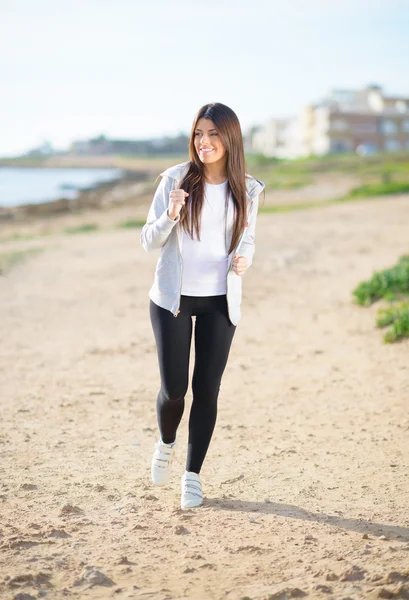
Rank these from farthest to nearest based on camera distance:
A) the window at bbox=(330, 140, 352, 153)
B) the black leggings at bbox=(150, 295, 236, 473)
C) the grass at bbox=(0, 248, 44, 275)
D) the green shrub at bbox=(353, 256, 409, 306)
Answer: the window at bbox=(330, 140, 352, 153), the grass at bbox=(0, 248, 44, 275), the green shrub at bbox=(353, 256, 409, 306), the black leggings at bbox=(150, 295, 236, 473)

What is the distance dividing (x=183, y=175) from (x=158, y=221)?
10.9 inches

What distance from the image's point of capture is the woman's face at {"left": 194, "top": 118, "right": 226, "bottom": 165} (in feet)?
12.6

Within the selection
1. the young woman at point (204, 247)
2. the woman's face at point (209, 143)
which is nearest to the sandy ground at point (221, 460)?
the young woman at point (204, 247)

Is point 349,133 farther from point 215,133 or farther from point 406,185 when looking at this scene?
point 215,133

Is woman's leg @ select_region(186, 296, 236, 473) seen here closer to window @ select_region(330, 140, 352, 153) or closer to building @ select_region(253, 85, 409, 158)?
building @ select_region(253, 85, 409, 158)

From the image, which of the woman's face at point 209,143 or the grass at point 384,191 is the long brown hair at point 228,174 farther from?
the grass at point 384,191

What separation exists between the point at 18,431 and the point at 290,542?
100 inches

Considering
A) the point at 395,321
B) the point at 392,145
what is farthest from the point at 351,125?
the point at 395,321

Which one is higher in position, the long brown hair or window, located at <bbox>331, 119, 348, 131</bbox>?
window, located at <bbox>331, 119, 348, 131</bbox>

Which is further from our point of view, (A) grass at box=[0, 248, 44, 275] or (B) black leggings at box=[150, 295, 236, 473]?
(A) grass at box=[0, 248, 44, 275]

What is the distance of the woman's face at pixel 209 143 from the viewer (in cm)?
385

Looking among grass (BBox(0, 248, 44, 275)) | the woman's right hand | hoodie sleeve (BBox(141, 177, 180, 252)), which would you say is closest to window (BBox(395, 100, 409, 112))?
grass (BBox(0, 248, 44, 275))

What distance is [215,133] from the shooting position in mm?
3857

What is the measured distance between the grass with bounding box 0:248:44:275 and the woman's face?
9563 millimetres
